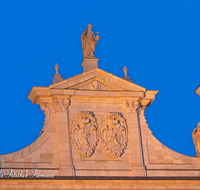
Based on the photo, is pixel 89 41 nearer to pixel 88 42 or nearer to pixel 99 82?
pixel 88 42

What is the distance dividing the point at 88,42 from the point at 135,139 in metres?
4.62

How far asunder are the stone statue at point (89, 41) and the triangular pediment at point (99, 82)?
1181 mm

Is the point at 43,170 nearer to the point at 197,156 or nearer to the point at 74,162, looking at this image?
the point at 74,162

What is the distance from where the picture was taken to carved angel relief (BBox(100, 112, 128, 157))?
3031cm

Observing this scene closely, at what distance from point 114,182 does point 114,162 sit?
3.82ft

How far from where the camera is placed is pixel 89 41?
104ft

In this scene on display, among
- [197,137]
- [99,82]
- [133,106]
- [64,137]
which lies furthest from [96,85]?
[197,137]

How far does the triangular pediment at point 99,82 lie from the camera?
30.8 meters

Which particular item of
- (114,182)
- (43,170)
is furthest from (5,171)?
(114,182)

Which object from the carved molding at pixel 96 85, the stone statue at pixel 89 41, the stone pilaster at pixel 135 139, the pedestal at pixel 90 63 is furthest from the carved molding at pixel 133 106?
the stone statue at pixel 89 41

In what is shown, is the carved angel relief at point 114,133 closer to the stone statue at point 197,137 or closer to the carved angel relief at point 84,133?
the carved angel relief at point 84,133

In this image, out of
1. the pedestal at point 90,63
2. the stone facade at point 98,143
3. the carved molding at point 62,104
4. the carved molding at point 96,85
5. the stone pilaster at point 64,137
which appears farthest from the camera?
the pedestal at point 90,63

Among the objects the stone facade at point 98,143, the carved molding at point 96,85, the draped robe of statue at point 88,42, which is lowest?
the stone facade at point 98,143

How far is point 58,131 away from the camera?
3000cm
